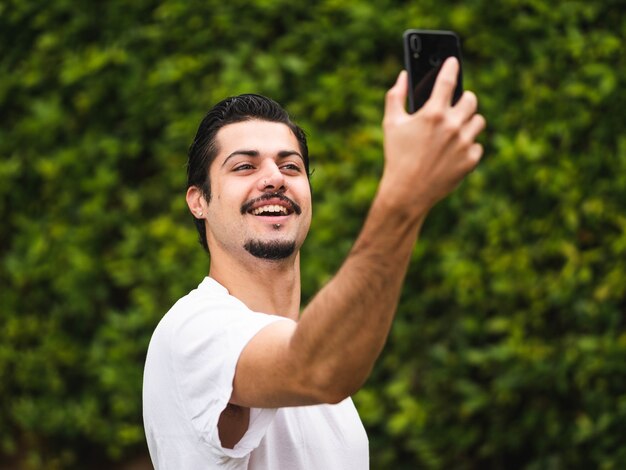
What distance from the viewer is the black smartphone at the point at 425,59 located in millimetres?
1624

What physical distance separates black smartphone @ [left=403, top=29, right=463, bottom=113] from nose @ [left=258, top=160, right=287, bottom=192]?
0.65 meters

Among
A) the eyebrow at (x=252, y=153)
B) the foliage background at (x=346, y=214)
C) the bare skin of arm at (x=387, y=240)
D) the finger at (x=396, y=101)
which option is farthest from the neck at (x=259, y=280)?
the foliage background at (x=346, y=214)

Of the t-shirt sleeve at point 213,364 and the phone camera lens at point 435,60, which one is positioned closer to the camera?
the phone camera lens at point 435,60

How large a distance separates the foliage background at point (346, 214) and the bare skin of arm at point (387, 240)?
2598 mm

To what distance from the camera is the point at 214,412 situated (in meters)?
1.89

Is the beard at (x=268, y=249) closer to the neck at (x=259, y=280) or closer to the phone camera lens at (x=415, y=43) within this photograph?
the neck at (x=259, y=280)

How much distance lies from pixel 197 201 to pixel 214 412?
773 mm

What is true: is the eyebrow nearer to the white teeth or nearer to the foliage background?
the white teeth

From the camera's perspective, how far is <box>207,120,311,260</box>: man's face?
2283 millimetres

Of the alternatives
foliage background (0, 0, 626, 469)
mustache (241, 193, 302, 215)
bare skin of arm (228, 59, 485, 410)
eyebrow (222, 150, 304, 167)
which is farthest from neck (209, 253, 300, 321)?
foliage background (0, 0, 626, 469)

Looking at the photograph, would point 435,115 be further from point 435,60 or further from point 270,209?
point 270,209

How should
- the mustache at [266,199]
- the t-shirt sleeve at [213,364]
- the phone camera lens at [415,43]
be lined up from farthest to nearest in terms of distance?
the mustache at [266,199] → the t-shirt sleeve at [213,364] → the phone camera lens at [415,43]

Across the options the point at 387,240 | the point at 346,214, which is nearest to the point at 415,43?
the point at 387,240

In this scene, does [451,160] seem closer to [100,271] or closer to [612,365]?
[612,365]
